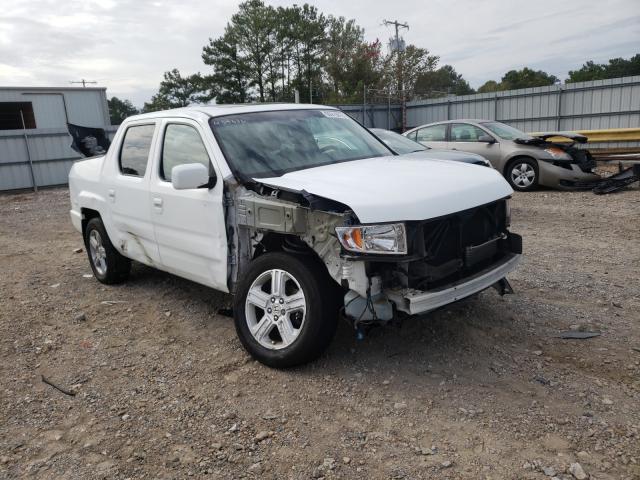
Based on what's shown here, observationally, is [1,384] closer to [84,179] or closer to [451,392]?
[84,179]

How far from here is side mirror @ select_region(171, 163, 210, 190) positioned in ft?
12.3

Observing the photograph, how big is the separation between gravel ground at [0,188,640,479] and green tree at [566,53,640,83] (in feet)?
207

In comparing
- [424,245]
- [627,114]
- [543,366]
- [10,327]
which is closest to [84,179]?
[10,327]

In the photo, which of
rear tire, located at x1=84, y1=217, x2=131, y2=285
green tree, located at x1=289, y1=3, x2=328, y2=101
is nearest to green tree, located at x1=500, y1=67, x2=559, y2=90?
green tree, located at x1=289, y1=3, x2=328, y2=101

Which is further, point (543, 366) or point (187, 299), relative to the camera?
point (187, 299)

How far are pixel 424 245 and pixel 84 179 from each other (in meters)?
4.36

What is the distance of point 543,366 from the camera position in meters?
3.60

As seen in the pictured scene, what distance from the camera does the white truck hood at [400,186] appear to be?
126 inches

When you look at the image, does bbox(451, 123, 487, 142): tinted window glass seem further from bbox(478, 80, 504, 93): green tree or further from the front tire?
bbox(478, 80, 504, 93): green tree

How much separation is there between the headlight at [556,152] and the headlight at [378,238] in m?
9.18

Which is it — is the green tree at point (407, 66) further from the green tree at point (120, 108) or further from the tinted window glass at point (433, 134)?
the green tree at point (120, 108)

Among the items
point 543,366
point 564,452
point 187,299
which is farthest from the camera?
point 187,299

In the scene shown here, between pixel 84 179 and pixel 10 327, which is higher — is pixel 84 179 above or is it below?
above

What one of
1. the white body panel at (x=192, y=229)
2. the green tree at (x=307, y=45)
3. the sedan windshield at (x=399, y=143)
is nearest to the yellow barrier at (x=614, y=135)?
the sedan windshield at (x=399, y=143)
